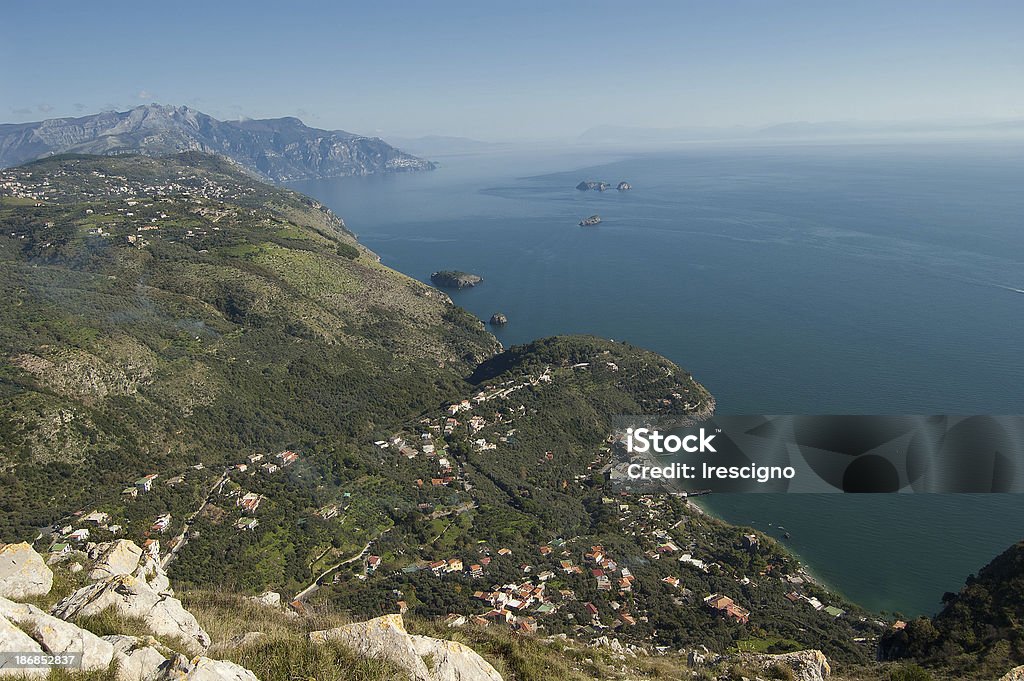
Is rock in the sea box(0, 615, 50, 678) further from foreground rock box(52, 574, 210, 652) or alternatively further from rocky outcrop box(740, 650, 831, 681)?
rocky outcrop box(740, 650, 831, 681)

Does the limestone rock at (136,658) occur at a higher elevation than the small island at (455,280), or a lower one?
higher

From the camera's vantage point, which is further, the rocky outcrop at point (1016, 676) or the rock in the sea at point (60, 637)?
the rocky outcrop at point (1016, 676)

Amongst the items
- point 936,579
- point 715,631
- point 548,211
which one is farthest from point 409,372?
point 548,211

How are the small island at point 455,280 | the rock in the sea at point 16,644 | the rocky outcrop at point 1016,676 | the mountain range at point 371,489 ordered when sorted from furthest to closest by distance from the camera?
the small island at point 455,280 → the mountain range at point 371,489 → the rocky outcrop at point 1016,676 → the rock in the sea at point 16,644

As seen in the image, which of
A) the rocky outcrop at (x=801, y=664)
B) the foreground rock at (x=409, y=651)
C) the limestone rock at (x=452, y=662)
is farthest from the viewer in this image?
the rocky outcrop at (x=801, y=664)

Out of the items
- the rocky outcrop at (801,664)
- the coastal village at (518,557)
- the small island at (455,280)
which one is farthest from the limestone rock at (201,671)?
the small island at (455,280)

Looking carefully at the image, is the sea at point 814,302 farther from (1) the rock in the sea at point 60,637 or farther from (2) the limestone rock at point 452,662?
(1) the rock in the sea at point 60,637

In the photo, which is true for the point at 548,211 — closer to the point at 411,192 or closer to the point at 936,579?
the point at 411,192
